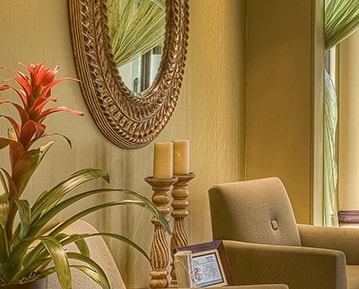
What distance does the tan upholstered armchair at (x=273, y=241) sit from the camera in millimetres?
2779

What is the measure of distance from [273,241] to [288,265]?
1.28 feet

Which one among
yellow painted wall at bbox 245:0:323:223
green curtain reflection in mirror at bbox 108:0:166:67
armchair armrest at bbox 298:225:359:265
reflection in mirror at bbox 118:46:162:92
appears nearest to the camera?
green curtain reflection in mirror at bbox 108:0:166:67

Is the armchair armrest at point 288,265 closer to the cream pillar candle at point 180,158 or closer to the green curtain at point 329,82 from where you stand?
the cream pillar candle at point 180,158

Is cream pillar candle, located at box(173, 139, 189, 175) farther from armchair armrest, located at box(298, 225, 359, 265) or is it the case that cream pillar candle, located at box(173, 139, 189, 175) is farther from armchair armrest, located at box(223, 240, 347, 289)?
armchair armrest, located at box(298, 225, 359, 265)

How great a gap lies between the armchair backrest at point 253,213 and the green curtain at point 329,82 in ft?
3.63

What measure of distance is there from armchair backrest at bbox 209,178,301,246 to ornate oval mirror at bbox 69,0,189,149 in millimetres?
455

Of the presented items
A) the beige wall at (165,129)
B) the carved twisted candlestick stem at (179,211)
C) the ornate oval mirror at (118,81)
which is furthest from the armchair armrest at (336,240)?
the ornate oval mirror at (118,81)

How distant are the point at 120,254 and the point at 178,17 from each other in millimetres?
1164

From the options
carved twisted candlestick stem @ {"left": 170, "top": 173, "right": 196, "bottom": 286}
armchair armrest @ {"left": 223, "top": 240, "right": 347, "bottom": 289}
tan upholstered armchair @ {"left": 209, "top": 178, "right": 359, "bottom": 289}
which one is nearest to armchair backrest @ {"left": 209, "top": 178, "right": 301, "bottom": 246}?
tan upholstered armchair @ {"left": 209, "top": 178, "right": 359, "bottom": 289}

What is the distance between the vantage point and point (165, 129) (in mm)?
3137

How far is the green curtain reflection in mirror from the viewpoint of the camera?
8.59 ft

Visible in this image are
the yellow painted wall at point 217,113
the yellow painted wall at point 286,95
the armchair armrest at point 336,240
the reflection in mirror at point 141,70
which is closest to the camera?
the yellow painted wall at point 217,113

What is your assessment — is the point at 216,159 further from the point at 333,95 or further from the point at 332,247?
the point at 333,95

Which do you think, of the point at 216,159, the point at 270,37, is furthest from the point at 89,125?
the point at 270,37
